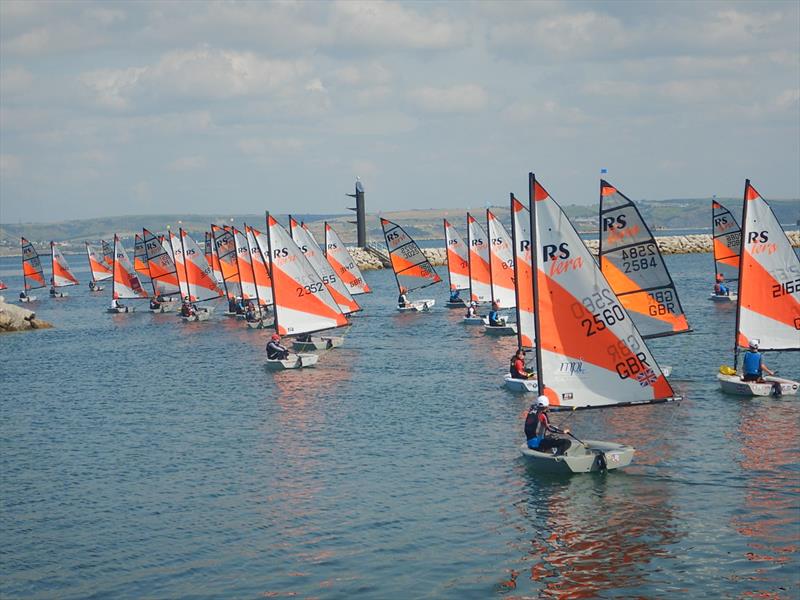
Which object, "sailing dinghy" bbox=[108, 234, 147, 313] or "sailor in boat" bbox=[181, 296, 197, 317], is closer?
"sailor in boat" bbox=[181, 296, 197, 317]

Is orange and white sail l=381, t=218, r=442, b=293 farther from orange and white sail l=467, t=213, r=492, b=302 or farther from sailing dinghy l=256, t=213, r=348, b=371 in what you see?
sailing dinghy l=256, t=213, r=348, b=371

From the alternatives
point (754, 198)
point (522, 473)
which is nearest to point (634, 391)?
point (522, 473)

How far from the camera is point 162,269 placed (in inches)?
4035

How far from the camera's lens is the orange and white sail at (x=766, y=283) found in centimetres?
4094

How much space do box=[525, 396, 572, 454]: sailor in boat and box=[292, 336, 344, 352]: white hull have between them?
30.7m

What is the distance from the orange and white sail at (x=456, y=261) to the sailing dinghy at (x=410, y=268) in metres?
1.56

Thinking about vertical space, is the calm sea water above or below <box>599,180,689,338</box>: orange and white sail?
below

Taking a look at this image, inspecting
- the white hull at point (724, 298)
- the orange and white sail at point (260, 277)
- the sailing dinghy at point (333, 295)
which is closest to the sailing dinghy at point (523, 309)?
the sailing dinghy at point (333, 295)

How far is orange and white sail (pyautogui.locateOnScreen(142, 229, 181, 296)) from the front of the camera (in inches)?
3939

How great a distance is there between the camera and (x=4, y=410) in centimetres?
4859

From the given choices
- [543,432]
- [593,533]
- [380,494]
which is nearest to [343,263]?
[543,432]

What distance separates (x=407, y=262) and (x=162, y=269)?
29.6 meters

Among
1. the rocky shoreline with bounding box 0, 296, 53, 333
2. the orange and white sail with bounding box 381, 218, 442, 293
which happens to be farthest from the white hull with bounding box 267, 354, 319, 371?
the rocky shoreline with bounding box 0, 296, 53, 333

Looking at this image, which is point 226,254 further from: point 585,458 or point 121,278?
point 585,458
